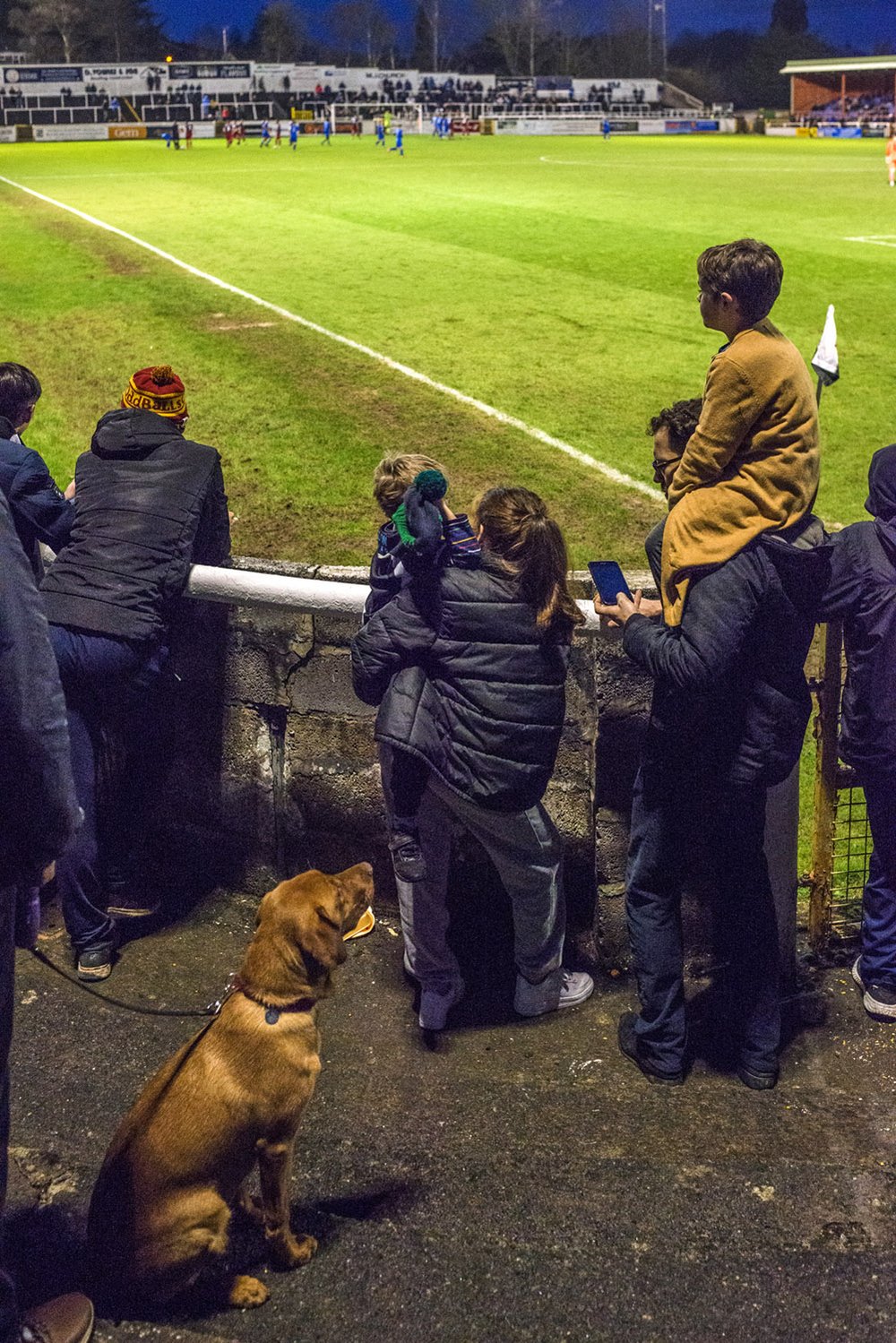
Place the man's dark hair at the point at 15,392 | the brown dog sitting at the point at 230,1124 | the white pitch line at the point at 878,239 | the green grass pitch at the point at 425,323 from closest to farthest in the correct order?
the brown dog sitting at the point at 230,1124 → the man's dark hair at the point at 15,392 → the green grass pitch at the point at 425,323 → the white pitch line at the point at 878,239

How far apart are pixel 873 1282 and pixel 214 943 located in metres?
2.83

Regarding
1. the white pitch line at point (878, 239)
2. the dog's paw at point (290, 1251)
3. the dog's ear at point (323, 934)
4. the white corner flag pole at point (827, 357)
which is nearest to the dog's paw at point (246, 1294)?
the dog's paw at point (290, 1251)

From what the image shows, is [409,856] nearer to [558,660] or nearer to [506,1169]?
[558,660]

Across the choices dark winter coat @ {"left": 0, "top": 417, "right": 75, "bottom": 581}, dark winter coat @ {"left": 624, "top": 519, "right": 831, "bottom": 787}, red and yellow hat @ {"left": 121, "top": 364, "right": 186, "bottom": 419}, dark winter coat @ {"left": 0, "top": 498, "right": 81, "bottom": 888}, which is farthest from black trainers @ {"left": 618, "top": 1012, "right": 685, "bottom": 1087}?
red and yellow hat @ {"left": 121, "top": 364, "right": 186, "bottom": 419}

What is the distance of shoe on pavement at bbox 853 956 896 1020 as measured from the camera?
204 inches

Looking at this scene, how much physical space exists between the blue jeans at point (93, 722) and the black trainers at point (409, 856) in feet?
3.98

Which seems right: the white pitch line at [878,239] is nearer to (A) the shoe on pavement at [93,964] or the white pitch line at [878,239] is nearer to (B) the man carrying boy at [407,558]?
(B) the man carrying boy at [407,558]

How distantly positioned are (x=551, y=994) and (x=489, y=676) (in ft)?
4.24

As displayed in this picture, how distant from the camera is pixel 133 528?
216 inches

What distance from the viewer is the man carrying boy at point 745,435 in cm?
438

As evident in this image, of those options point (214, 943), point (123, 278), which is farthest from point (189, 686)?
point (123, 278)

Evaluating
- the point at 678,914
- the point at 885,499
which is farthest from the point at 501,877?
the point at 885,499

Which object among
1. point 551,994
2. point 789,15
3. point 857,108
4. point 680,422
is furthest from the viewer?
point 789,15

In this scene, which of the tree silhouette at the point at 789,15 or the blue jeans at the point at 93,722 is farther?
the tree silhouette at the point at 789,15
